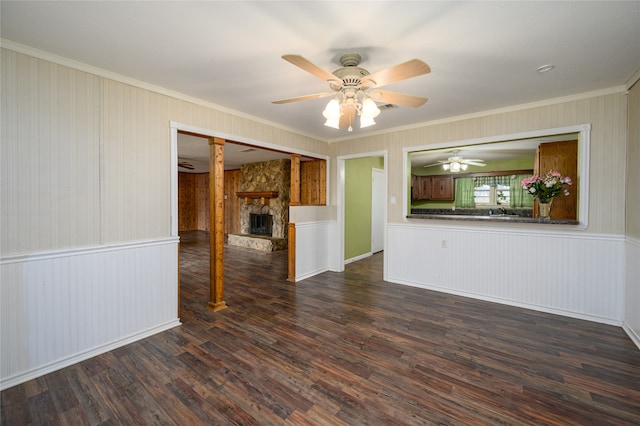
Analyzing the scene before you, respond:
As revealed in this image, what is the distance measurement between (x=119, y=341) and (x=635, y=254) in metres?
5.04

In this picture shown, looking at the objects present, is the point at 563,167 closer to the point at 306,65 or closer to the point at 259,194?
the point at 306,65

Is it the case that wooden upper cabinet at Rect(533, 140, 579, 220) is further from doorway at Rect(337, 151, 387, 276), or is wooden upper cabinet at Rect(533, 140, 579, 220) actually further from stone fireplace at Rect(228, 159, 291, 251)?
stone fireplace at Rect(228, 159, 291, 251)

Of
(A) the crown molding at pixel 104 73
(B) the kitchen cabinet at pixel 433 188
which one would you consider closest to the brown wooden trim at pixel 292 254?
(A) the crown molding at pixel 104 73

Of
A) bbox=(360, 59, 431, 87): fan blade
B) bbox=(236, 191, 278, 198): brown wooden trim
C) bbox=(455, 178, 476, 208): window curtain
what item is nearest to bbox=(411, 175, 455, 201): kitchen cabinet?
bbox=(455, 178, 476, 208): window curtain

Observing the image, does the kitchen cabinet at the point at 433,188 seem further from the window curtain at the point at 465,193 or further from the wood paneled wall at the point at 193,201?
the wood paneled wall at the point at 193,201

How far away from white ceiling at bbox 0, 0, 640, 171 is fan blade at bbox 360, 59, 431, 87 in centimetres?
31

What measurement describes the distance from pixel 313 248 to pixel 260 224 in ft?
12.3

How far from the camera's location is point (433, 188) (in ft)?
24.7

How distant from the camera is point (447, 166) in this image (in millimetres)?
6324

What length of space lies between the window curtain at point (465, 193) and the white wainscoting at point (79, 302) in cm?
A: 672

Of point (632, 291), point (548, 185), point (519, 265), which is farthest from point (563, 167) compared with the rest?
point (632, 291)

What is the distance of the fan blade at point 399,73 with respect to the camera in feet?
5.37

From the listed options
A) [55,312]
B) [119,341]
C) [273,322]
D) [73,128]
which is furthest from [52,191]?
[273,322]

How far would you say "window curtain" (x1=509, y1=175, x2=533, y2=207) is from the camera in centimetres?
606
